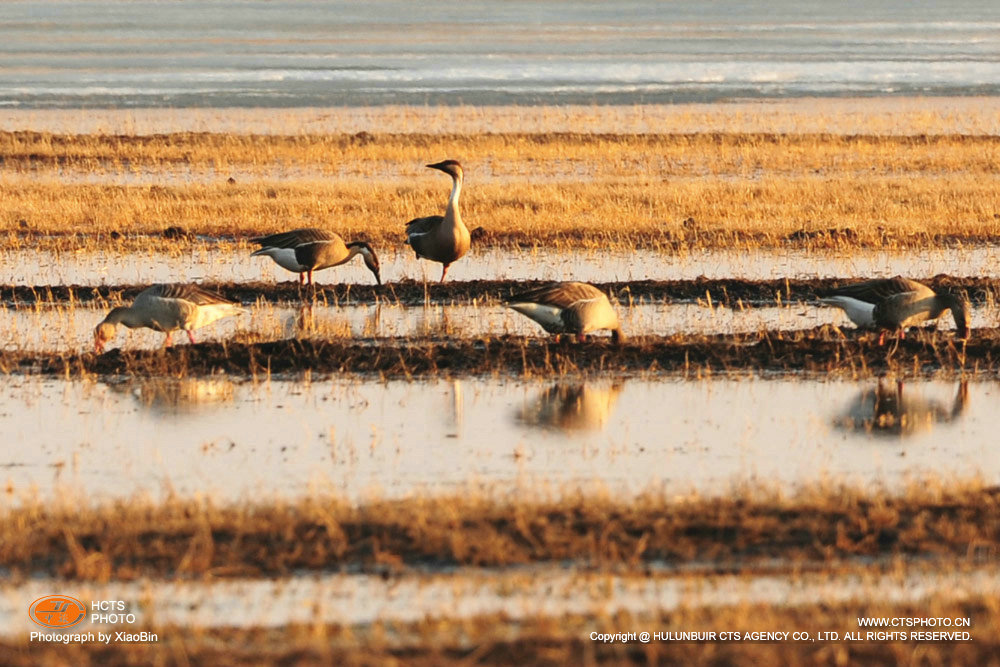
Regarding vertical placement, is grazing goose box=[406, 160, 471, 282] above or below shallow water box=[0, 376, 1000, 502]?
above

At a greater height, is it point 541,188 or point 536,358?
point 541,188

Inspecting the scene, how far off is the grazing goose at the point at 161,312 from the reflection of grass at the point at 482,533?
4.98 m

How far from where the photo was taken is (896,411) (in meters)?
12.2

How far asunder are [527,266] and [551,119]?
872 inches

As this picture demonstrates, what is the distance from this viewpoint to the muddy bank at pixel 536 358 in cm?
1369

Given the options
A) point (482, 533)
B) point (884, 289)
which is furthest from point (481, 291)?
point (482, 533)

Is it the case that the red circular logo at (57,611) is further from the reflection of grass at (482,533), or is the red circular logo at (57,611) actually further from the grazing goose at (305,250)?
the grazing goose at (305,250)

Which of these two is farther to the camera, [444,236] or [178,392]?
[444,236]

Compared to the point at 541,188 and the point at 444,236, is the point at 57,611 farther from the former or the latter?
the point at 541,188

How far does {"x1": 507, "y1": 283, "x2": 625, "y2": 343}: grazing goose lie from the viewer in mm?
13742

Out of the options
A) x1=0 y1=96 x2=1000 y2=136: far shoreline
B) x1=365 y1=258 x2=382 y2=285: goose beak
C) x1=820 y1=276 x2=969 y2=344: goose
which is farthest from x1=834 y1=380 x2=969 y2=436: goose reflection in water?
x1=0 y1=96 x2=1000 y2=136: far shoreline

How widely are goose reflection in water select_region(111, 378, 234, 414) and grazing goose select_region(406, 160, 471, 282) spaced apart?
5.06m

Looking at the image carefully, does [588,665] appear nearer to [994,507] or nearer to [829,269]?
[994,507]

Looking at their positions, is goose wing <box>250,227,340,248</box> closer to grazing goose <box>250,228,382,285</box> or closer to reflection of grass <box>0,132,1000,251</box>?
grazing goose <box>250,228,382,285</box>
